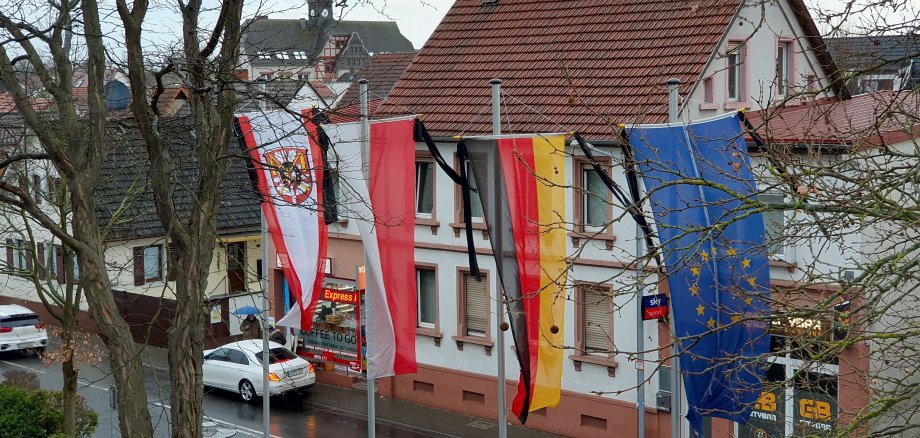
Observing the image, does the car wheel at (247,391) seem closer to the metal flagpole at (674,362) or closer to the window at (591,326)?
the window at (591,326)

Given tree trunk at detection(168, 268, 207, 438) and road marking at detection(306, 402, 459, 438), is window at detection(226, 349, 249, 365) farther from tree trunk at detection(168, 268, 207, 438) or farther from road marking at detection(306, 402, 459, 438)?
tree trunk at detection(168, 268, 207, 438)

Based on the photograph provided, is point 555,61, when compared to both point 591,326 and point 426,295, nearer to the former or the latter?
point 591,326

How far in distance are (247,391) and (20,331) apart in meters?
9.19

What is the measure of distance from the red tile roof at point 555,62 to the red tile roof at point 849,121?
6.83 ft

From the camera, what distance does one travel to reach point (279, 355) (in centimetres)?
2798

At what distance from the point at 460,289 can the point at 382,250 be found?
29.7ft

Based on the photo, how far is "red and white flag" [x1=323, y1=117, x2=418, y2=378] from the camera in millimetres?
16812

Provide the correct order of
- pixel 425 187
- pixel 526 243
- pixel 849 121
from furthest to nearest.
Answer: pixel 425 187 < pixel 526 243 < pixel 849 121

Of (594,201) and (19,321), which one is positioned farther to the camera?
(19,321)

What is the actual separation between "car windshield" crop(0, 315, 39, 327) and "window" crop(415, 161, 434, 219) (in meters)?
13.6

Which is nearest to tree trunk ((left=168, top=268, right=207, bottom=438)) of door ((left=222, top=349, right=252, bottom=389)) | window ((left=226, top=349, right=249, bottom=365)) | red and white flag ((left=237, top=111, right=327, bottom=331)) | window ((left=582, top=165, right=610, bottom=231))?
red and white flag ((left=237, top=111, right=327, bottom=331))

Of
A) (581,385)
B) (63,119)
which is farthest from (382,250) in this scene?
(581,385)

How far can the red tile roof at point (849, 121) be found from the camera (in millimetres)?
7922

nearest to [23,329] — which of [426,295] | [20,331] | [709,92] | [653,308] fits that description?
[20,331]
